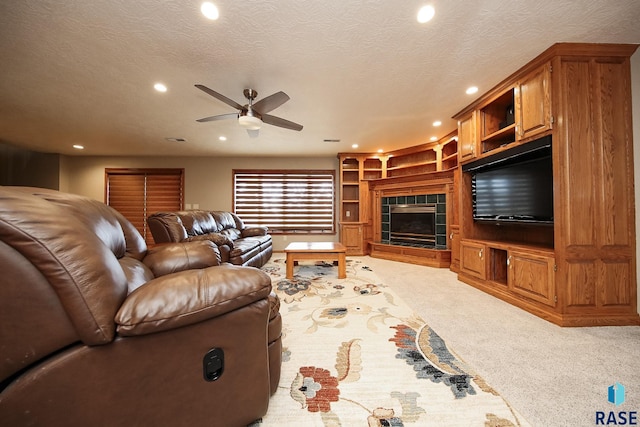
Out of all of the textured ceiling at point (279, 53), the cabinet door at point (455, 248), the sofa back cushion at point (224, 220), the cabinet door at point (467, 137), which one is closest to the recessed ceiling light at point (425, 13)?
the textured ceiling at point (279, 53)

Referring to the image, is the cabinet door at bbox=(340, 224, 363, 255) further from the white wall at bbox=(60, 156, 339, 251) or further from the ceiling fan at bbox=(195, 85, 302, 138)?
the ceiling fan at bbox=(195, 85, 302, 138)

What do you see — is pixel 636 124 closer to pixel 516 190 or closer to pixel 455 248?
pixel 516 190

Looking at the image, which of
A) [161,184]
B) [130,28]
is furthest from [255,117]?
[161,184]

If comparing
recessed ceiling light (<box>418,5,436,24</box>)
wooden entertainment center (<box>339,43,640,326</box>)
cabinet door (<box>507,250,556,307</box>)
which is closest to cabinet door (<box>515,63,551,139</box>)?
wooden entertainment center (<box>339,43,640,326</box>)

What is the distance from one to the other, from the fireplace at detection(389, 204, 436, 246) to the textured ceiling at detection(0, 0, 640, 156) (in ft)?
6.13

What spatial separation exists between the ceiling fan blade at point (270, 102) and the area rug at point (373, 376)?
2.11 meters

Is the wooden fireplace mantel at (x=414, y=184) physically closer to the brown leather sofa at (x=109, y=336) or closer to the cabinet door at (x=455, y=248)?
the cabinet door at (x=455, y=248)

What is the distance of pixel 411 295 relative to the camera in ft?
8.93

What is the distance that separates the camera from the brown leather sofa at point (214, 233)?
2.80 meters

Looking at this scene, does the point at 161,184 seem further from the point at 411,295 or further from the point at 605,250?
the point at 605,250

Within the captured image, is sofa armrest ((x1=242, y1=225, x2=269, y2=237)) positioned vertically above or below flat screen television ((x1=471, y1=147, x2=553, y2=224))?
below

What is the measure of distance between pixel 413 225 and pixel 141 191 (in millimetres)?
6573

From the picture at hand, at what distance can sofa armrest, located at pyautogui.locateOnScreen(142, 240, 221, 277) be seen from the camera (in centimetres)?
144

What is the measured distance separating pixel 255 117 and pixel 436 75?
6.51 ft
